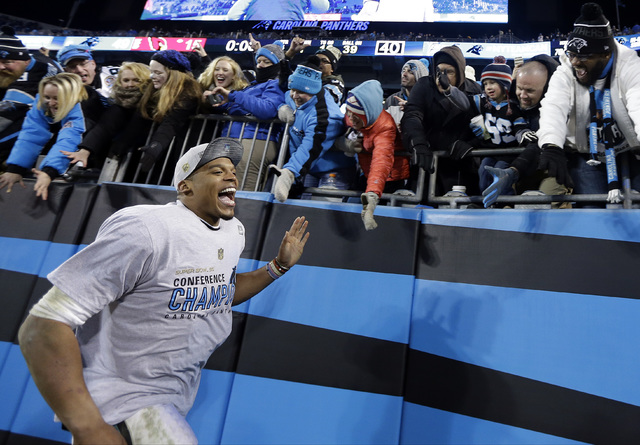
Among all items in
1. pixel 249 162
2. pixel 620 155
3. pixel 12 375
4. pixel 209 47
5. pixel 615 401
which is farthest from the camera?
pixel 209 47

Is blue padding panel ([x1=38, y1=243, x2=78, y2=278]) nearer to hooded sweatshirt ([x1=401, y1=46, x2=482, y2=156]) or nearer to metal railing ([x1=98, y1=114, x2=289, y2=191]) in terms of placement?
metal railing ([x1=98, y1=114, x2=289, y2=191])

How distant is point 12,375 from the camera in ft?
11.2

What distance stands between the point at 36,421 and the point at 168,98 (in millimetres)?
2678

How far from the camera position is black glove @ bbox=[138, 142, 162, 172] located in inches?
148

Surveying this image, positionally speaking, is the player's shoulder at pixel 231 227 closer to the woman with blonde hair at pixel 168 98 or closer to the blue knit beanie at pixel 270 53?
the woman with blonde hair at pixel 168 98

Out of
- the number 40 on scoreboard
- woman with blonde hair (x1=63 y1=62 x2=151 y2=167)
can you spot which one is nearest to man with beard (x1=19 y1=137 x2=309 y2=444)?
woman with blonde hair (x1=63 y1=62 x2=151 y2=167)

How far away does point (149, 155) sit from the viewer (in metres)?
3.77

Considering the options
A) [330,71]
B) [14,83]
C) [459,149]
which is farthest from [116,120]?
[459,149]

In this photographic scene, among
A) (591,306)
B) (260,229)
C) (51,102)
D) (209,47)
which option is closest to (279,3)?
(209,47)

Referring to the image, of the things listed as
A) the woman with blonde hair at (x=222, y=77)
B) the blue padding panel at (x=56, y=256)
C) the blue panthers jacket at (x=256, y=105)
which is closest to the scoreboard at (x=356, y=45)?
the woman with blonde hair at (x=222, y=77)

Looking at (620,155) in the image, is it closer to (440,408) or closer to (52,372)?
(440,408)

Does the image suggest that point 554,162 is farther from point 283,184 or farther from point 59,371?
point 59,371

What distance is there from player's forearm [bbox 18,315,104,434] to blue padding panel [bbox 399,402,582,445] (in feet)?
6.18

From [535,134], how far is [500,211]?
60 cm
